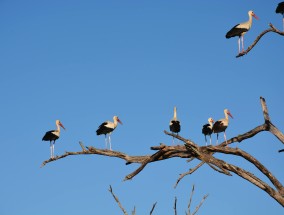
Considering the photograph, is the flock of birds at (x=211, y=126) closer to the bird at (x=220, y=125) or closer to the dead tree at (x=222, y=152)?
the bird at (x=220, y=125)

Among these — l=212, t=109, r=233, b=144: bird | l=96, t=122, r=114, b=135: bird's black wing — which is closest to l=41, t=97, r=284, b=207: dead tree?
l=212, t=109, r=233, b=144: bird

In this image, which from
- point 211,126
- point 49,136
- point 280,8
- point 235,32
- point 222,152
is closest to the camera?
point 222,152

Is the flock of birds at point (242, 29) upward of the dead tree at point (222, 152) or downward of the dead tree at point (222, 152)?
upward

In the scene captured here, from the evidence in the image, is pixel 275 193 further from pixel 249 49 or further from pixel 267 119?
pixel 249 49

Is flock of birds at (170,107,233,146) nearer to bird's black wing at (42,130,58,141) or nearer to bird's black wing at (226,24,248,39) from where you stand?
bird's black wing at (226,24,248,39)

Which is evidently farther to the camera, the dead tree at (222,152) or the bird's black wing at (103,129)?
the bird's black wing at (103,129)

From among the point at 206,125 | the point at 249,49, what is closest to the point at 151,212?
the point at 249,49

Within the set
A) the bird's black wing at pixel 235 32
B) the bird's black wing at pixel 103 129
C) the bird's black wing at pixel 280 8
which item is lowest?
the bird's black wing at pixel 103 129

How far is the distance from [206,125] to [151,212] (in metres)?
10.7

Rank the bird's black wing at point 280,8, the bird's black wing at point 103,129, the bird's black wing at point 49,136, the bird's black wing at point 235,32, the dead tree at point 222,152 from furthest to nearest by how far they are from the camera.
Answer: the bird's black wing at point 49,136, the bird's black wing at point 103,129, the bird's black wing at point 235,32, the bird's black wing at point 280,8, the dead tree at point 222,152

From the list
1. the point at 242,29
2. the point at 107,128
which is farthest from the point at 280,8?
the point at 107,128

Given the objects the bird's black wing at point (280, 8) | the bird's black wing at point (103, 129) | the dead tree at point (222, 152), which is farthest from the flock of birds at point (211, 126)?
the dead tree at point (222, 152)

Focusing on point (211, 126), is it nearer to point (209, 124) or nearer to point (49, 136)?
point (209, 124)

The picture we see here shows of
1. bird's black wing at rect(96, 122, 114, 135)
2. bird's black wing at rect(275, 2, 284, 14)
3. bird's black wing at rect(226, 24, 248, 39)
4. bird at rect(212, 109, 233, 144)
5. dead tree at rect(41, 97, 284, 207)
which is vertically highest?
bird's black wing at rect(275, 2, 284, 14)
